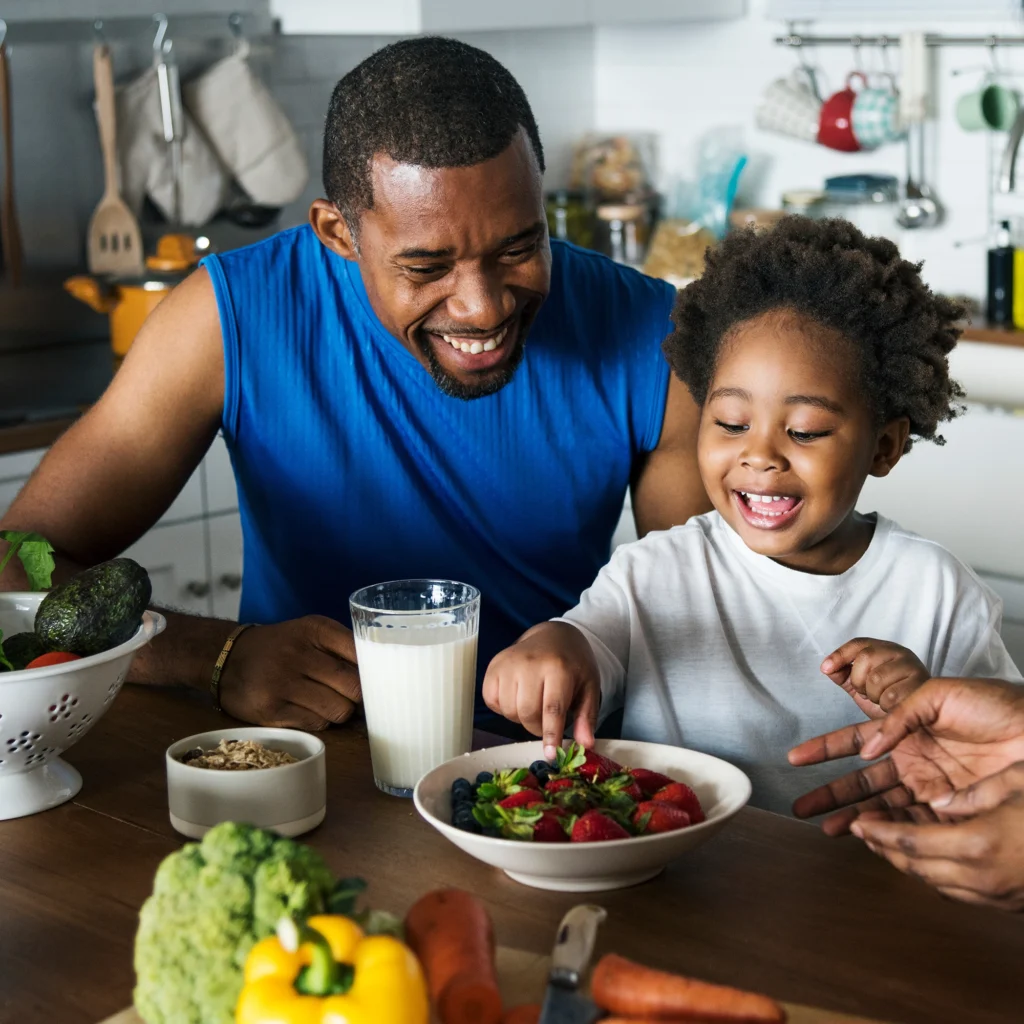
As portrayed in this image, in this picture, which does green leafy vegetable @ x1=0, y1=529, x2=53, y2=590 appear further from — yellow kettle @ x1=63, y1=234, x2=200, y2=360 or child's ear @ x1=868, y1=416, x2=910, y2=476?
yellow kettle @ x1=63, y1=234, x2=200, y2=360

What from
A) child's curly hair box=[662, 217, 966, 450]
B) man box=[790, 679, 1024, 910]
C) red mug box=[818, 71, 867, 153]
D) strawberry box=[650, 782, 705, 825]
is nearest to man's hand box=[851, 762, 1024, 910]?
man box=[790, 679, 1024, 910]

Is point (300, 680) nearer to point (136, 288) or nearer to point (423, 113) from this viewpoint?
point (423, 113)

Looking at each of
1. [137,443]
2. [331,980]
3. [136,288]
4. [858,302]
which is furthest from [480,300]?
[136,288]

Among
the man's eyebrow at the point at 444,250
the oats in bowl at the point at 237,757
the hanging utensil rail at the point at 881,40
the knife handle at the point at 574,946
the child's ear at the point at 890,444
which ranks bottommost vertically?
the oats in bowl at the point at 237,757

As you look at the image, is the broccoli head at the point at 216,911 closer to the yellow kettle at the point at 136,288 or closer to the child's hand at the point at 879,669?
the child's hand at the point at 879,669

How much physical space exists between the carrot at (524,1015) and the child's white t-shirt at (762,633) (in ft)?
2.32

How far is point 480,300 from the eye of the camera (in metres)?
1.55

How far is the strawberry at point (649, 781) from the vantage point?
1.14 m

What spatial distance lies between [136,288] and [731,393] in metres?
1.94

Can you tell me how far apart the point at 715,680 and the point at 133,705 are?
603 millimetres

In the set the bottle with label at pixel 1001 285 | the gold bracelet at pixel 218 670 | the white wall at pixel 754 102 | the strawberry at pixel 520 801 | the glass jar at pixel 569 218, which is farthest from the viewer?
the glass jar at pixel 569 218

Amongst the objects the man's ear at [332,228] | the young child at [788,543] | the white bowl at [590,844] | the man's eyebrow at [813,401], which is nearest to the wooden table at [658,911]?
the white bowl at [590,844]

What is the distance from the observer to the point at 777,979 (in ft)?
3.09

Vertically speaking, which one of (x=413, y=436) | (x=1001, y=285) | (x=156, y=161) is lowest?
(x=413, y=436)
